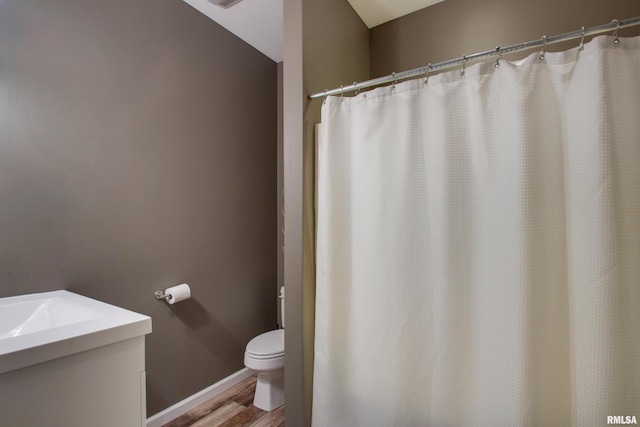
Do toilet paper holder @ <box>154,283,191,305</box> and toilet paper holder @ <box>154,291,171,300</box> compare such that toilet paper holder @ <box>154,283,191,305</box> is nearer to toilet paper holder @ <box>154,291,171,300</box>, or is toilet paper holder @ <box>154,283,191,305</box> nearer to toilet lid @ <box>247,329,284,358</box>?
toilet paper holder @ <box>154,291,171,300</box>

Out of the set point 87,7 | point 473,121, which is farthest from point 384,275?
point 87,7

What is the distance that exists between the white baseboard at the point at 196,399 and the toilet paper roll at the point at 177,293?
70 cm

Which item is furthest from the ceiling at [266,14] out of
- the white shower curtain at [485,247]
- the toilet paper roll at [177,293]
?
the toilet paper roll at [177,293]

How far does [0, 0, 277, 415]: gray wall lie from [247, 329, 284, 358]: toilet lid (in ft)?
1.05

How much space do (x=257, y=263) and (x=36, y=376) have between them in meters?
1.75

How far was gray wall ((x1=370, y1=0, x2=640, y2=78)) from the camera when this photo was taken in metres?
1.49

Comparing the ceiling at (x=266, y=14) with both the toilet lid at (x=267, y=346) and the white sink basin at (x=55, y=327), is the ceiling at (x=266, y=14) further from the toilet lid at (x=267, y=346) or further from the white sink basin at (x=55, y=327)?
the toilet lid at (x=267, y=346)

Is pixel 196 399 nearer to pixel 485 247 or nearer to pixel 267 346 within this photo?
pixel 267 346

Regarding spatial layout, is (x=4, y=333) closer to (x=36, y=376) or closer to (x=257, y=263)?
(x=36, y=376)

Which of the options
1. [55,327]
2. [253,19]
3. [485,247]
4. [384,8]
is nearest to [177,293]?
[55,327]

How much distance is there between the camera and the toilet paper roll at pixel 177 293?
1.77 m

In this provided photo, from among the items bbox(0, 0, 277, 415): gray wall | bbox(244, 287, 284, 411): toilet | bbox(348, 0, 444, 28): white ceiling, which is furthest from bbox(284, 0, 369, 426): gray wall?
bbox(0, 0, 277, 415): gray wall

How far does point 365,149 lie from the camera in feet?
4.17

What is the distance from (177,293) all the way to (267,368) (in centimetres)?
75
